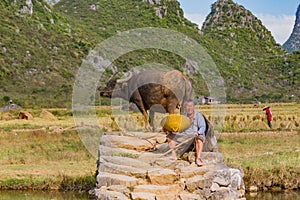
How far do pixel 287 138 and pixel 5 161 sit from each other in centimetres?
1316

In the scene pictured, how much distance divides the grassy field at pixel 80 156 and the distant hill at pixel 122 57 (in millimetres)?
29336

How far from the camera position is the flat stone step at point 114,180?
11.3 meters

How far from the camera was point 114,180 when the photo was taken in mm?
11430

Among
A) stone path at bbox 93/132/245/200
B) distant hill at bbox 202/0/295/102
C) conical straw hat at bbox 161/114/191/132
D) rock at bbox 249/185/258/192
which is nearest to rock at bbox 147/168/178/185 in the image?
stone path at bbox 93/132/245/200

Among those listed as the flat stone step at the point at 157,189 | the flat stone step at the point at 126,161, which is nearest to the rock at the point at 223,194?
the flat stone step at the point at 157,189

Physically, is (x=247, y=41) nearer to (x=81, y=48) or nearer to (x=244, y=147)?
(x=81, y=48)

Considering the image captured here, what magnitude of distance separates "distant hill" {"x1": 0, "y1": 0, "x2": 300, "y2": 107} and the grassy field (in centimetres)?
2934

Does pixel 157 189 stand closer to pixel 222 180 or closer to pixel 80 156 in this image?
pixel 222 180

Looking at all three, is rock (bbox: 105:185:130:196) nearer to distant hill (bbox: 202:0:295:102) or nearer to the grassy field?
the grassy field

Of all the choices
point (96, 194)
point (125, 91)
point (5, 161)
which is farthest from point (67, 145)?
point (96, 194)

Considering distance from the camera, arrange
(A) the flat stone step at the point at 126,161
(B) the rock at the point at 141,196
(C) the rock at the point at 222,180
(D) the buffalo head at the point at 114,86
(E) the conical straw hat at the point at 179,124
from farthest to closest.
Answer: (D) the buffalo head at the point at 114,86
(E) the conical straw hat at the point at 179,124
(A) the flat stone step at the point at 126,161
(C) the rock at the point at 222,180
(B) the rock at the point at 141,196

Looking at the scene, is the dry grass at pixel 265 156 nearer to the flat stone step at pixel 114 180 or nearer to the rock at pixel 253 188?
the rock at pixel 253 188

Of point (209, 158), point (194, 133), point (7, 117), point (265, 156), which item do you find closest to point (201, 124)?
point (194, 133)

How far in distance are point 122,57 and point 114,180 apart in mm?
60536
